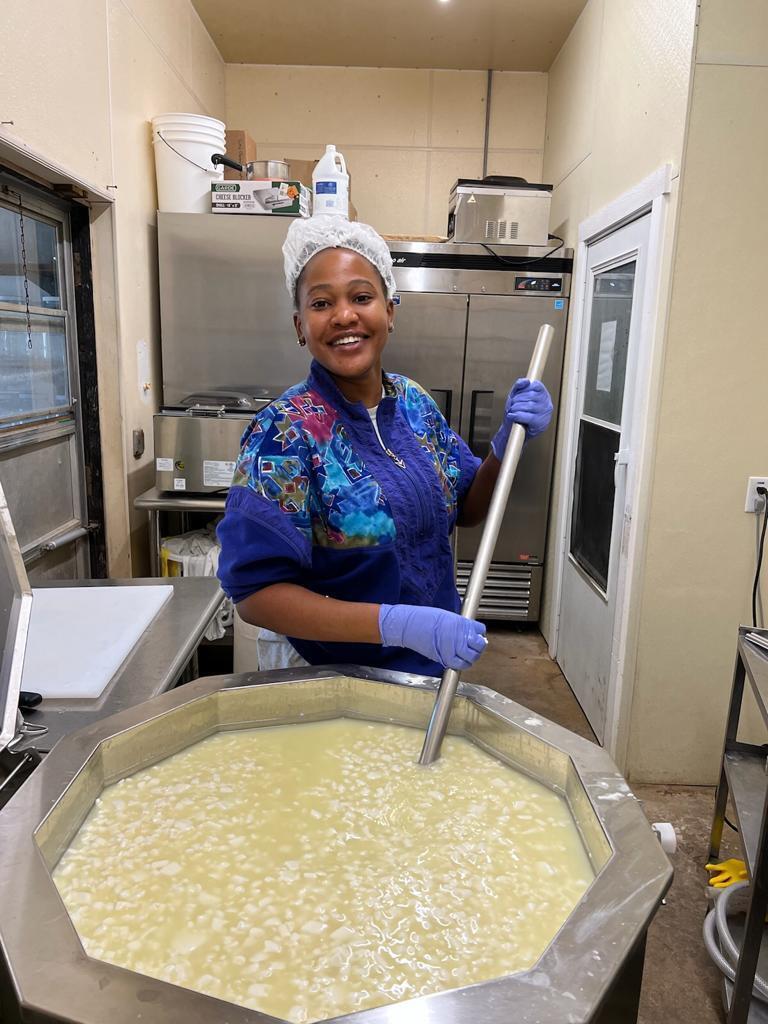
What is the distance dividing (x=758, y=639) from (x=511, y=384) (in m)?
2.25

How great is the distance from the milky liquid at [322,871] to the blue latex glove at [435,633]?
0.45ft

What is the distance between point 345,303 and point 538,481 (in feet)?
8.76

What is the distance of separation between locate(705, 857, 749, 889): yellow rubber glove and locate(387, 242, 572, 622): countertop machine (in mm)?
1944

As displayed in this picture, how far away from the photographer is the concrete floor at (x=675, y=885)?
174cm

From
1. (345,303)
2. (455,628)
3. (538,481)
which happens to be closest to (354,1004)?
(455,628)

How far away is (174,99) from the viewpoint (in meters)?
3.29

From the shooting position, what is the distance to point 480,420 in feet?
12.7

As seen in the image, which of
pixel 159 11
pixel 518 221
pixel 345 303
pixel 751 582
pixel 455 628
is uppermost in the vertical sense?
pixel 159 11

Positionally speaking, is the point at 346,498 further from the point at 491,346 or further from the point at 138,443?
the point at 491,346

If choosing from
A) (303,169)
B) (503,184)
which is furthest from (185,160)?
(503,184)

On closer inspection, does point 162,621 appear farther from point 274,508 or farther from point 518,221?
point 518,221

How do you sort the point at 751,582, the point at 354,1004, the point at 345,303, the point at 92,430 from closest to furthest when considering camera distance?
the point at 354,1004 → the point at 345,303 → the point at 751,582 → the point at 92,430

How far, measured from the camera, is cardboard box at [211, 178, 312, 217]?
3092mm

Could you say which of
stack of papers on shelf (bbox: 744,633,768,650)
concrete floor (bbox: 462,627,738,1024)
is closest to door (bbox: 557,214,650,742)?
concrete floor (bbox: 462,627,738,1024)
